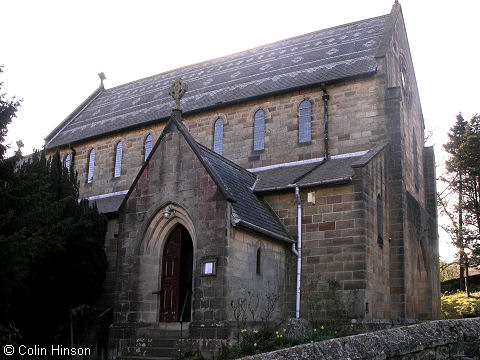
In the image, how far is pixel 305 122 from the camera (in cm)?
2214

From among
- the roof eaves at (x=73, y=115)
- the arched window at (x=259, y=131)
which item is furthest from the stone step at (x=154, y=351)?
the roof eaves at (x=73, y=115)

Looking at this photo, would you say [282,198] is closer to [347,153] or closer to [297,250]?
[297,250]

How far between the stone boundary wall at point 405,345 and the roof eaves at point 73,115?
28.4 metres

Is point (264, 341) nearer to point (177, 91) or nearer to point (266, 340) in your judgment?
point (266, 340)

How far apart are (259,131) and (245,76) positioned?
413 cm

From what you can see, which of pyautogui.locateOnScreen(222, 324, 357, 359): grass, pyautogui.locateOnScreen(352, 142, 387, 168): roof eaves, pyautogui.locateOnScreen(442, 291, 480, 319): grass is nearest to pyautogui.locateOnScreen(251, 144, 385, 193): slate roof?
pyautogui.locateOnScreen(352, 142, 387, 168): roof eaves

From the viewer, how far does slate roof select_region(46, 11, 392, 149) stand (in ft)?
75.0

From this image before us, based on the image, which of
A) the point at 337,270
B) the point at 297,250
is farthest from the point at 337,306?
the point at 297,250

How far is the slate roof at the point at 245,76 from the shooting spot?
22.9 meters

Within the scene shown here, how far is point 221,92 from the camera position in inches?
997

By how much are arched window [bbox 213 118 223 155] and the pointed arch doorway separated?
23.1ft

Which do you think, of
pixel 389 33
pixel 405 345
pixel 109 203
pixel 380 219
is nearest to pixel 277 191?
pixel 380 219

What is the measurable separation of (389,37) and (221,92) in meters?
7.78

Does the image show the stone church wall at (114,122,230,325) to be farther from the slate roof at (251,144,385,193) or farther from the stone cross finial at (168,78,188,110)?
the slate roof at (251,144,385,193)
